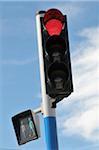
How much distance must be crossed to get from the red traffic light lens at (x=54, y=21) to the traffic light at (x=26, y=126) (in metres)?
1.36

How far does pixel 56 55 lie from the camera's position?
19.0ft

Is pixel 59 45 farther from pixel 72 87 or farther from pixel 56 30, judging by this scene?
pixel 72 87

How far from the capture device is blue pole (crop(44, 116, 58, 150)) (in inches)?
251


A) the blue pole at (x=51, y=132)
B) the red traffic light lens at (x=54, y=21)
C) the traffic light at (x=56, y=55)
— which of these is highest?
the red traffic light lens at (x=54, y=21)

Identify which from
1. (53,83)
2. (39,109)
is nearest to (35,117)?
(39,109)

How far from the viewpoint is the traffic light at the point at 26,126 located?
6598 mm

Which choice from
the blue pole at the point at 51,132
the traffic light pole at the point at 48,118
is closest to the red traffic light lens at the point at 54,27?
the traffic light pole at the point at 48,118

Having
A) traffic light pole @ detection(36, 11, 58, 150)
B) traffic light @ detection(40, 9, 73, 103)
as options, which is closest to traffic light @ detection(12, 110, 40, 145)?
traffic light pole @ detection(36, 11, 58, 150)

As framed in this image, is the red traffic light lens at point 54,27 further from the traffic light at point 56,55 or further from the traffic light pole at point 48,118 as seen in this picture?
the traffic light pole at point 48,118

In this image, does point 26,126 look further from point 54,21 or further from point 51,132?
point 54,21

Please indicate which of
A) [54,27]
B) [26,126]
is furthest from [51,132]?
[54,27]

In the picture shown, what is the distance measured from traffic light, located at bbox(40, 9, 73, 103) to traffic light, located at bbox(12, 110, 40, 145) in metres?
0.77

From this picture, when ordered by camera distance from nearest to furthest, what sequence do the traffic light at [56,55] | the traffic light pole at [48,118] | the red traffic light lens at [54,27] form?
the traffic light at [56,55] → the red traffic light lens at [54,27] → the traffic light pole at [48,118]

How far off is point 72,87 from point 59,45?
1.76 feet
